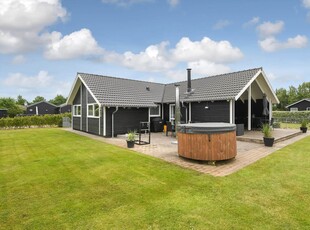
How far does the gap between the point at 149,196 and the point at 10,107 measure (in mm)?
68002

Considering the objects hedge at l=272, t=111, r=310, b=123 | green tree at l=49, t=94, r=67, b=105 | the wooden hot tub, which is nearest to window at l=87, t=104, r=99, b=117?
the wooden hot tub

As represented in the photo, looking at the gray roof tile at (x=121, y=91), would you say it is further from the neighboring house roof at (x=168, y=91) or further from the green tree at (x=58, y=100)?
the green tree at (x=58, y=100)

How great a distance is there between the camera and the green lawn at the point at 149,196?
3.43 meters

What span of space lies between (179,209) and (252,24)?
15373 millimetres

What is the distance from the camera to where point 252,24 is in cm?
1476

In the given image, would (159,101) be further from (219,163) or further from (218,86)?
(219,163)

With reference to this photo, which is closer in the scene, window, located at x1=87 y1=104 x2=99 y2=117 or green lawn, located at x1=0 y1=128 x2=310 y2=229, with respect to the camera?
green lawn, located at x1=0 y1=128 x2=310 y2=229

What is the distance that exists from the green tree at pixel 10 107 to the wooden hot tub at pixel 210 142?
62.0m

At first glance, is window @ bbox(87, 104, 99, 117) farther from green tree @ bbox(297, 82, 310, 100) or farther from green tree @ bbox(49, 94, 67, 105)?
green tree @ bbox(49, 94, 67, 105)

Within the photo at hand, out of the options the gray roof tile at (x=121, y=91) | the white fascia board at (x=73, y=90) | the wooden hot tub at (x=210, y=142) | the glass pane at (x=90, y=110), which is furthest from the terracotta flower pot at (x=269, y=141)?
the white fascia board at (x=73, y=90)

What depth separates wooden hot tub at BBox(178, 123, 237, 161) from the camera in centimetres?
671

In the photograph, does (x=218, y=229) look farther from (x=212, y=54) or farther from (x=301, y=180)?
(x=212, y=54)

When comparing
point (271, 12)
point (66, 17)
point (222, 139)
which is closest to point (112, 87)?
point (66, 17)

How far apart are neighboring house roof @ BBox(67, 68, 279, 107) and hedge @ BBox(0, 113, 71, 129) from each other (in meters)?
7.21
